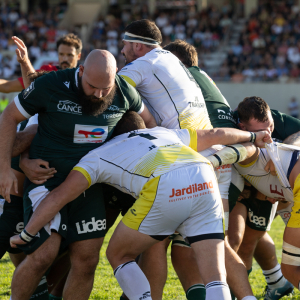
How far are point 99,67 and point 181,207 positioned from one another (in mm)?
1327

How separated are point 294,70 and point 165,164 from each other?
740 inches

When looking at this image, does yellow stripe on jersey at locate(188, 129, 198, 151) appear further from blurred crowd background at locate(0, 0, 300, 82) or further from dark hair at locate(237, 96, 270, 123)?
blurred crowd background at locate(0, 0, 300, 82)

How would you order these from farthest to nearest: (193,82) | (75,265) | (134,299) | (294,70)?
(294,70), (193,82), (75,265), (134,299)

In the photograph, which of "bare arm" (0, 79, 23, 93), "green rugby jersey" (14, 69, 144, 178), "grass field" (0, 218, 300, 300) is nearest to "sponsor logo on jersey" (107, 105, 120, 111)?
"green rugby jersey" (14, 69, 144, 178)

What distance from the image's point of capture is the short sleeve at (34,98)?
3.65m

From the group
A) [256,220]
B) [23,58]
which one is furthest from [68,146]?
[256,220]

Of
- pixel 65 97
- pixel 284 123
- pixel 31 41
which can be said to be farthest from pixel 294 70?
pixel 65 97

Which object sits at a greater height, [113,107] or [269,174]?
[113,107]

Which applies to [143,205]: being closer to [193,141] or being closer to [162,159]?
[162,159]

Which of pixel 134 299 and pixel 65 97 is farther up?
pixel 65 97

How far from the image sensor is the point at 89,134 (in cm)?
383

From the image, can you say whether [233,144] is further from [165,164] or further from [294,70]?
[294,70]

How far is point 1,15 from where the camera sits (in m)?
28.8

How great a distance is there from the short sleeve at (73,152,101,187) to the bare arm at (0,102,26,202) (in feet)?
1.90
